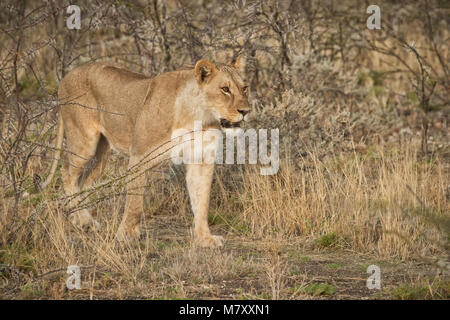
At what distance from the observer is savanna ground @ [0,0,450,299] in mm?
4047

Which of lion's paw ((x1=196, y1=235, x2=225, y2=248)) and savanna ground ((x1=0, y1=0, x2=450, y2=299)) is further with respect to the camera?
lion's paw ((x1=196, y1=235, x2=225, y2=248))

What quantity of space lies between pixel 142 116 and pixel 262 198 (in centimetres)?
114

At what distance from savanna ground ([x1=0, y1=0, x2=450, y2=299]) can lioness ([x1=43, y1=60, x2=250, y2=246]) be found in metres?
0.16

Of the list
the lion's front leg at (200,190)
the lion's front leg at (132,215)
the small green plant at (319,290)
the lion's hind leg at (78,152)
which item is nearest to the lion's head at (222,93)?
the lion's front leg at (200,190)

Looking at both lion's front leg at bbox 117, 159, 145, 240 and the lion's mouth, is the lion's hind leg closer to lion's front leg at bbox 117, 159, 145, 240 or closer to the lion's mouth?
lion's front leg at bbox 117, 159, 145, 240

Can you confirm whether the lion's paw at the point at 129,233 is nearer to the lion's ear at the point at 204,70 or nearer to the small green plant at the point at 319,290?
the lion's ear at the point at 204,70

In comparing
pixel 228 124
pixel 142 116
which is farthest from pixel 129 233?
pixel 228 124

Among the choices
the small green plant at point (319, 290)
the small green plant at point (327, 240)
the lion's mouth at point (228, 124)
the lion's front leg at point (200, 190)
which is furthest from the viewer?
the lion's front leg at point (200, 190)

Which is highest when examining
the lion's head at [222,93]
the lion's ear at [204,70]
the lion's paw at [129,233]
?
the lion's ear at [204,70]

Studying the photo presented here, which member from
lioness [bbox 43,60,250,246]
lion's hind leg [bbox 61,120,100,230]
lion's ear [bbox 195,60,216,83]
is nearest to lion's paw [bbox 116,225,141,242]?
lioness [bbox 43,60,250,246]

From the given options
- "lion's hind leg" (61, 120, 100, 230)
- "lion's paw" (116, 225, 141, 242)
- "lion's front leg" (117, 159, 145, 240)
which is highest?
"lion's hind leg" (61, 120, 100, 230)

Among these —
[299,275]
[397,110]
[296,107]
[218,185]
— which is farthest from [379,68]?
[299,275]

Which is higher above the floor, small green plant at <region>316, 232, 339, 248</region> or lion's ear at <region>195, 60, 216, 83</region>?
lion's ear at <region>195, 60, 216, 83</region>

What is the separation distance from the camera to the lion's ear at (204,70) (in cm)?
502
